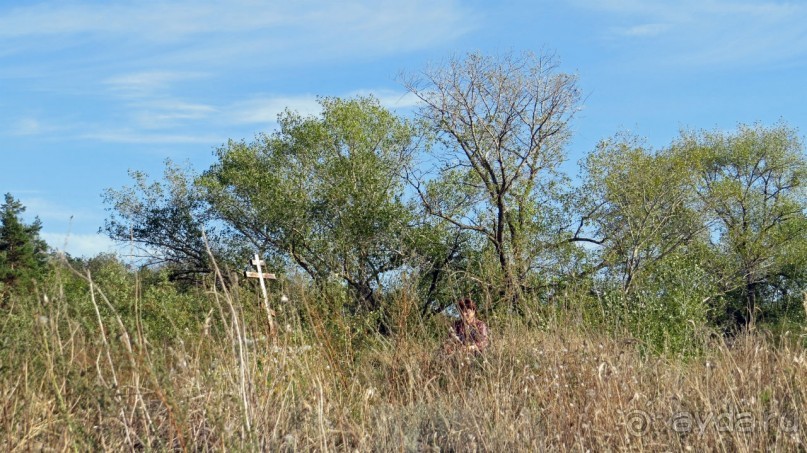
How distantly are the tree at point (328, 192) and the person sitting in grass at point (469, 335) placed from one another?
1607 cm

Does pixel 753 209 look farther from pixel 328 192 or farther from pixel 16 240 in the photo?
pixel 16 240

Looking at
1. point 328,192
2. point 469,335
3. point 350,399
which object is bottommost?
point 350,399

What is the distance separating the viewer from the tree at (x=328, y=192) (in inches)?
1009

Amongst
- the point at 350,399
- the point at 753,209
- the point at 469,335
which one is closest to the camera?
the point at 350,399

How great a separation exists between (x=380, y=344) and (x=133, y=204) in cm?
2447

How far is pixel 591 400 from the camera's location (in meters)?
5.76

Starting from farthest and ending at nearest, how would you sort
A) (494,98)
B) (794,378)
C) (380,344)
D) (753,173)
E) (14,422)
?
1. (753,173)
2. (494,98)
3. (380,344)
4. (794,378)
5. (14,422)

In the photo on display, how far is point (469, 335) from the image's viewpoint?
809 cm

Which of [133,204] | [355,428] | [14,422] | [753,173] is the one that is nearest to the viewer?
[14,422]

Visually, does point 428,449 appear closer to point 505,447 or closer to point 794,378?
point 505,447

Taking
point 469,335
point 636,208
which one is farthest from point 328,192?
point 469,335

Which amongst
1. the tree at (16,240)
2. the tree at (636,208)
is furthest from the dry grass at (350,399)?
the tree at (16,240)

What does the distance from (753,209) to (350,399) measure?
34.2 m

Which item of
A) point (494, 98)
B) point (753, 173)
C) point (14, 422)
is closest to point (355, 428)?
point (14, 422)
